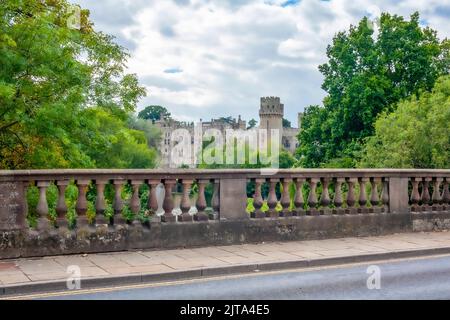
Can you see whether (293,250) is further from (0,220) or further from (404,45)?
(404,45)

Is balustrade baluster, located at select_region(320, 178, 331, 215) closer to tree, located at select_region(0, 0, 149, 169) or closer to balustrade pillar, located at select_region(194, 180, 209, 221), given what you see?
balustrade pillar, located at select_region(194, 180, 209, 221)

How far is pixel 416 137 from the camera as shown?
34719mm

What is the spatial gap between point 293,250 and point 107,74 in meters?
15.3

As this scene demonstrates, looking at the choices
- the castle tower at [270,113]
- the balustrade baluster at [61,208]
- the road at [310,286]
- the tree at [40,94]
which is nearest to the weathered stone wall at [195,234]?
the balustrade baluster at [61,208]

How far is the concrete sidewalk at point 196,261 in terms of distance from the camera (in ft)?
26.1

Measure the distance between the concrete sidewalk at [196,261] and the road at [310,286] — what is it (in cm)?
26

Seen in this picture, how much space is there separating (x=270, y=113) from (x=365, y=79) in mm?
80128

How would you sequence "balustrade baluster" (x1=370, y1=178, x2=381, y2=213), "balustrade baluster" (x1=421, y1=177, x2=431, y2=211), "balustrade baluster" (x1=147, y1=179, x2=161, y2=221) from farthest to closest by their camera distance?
1. "balustrade baluster" (x1=421, y1=177, x2=431, y2=211)
2. "balustrade baluster" (x1=370, y1=178, x2=381, y2=213)
3. "balustrade baluster" (x1=147, y1=179, x2=161, y2=221)

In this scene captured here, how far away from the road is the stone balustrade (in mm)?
2193

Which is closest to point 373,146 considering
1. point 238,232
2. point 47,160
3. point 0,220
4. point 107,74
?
point 107,74

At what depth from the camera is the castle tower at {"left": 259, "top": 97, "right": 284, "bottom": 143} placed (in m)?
123

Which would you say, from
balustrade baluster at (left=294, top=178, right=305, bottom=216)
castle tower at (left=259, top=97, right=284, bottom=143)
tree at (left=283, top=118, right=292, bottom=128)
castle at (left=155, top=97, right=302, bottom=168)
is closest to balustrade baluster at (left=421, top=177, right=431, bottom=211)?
balustrade baluster at (left=294, top=178, right=305, bottom=216)

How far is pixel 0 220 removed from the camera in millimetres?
9164
